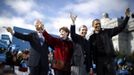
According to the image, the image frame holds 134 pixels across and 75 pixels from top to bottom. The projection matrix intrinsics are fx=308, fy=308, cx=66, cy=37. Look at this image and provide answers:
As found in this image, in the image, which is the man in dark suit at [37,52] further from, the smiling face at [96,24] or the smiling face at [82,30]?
the smiling face at [96,24]

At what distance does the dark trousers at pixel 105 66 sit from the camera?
5879 mm

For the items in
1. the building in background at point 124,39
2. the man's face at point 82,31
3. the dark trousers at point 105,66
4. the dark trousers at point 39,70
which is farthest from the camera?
the building in background at point 124,39

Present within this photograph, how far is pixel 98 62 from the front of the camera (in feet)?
19.6

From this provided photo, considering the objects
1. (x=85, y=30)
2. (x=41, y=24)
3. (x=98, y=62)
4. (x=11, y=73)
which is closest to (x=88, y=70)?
(x=98, y=62)

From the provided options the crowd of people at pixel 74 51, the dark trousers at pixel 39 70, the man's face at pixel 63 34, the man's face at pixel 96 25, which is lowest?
the dark trousers at pixel 39 70

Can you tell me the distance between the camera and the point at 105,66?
5.89 meters

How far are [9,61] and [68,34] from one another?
197 inches

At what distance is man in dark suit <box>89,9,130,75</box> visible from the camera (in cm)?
589

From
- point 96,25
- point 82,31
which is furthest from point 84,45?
point 96,25

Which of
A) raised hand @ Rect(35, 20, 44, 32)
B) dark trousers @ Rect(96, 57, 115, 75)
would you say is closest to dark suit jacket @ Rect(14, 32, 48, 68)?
raised hand @ Rect(35, 20, 44, 32)

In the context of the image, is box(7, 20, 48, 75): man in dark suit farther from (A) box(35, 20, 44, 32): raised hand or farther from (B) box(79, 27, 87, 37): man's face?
(B) box(79, 27, 87, 37): man's face

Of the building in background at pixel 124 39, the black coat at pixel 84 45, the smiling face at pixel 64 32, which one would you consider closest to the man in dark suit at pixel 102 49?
the black coat at pixel 84 45

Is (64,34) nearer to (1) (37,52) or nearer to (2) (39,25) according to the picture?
(2) (39,25)

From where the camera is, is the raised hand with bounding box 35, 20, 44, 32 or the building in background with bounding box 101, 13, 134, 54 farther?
the building in background with bounding box 101, 13, 134, 54
